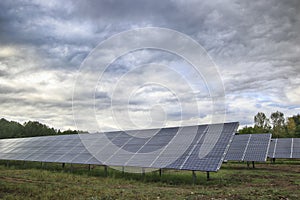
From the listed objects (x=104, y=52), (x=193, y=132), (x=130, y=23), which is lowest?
(x=193, y=132)

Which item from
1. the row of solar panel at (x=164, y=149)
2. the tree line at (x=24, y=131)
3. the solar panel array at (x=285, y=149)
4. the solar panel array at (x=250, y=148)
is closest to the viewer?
the row of solar panel at (x=164, y=149)

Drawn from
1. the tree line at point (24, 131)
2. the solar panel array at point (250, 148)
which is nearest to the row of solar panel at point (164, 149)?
the solar panel array at point (250, 148)

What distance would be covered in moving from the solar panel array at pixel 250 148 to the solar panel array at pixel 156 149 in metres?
6.59

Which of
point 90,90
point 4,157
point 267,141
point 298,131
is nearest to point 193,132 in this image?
point 90,90

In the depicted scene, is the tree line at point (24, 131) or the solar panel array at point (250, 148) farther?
the tree line at point (24, 131)

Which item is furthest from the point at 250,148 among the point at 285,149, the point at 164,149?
the point at 164,149

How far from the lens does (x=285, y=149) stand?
1057 inches

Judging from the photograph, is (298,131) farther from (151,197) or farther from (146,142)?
(151,197)

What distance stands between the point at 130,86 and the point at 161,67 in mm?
2732

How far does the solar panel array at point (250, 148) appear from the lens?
21.5 metres

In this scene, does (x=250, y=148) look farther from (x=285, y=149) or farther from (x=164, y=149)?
(x=164, y=149)

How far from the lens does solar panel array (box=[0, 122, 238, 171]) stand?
13.8 meters

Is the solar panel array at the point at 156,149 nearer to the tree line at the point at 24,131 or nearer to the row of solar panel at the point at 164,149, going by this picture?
the row of solar panel at the point at 164,149

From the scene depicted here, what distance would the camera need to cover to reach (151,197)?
9570 millimetres
